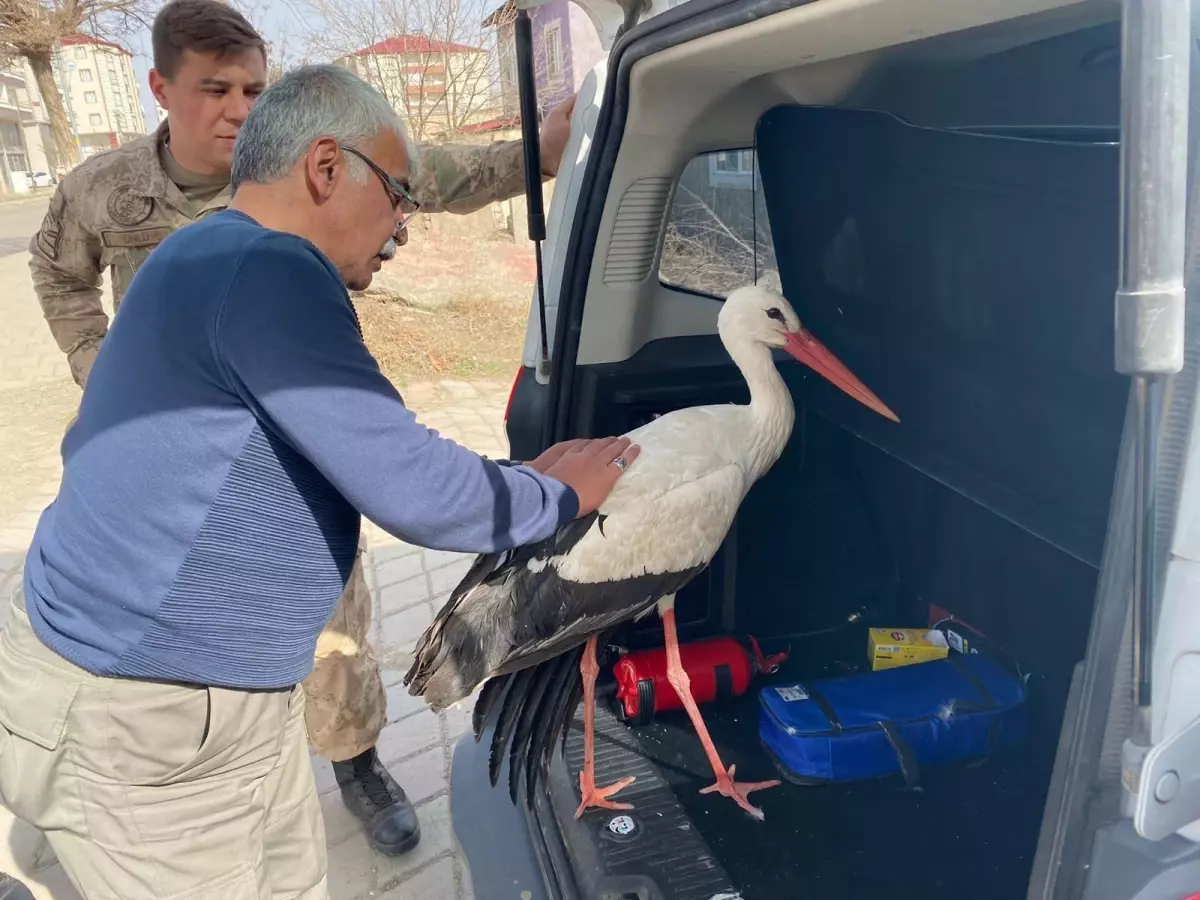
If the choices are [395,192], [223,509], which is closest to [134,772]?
[223,509]

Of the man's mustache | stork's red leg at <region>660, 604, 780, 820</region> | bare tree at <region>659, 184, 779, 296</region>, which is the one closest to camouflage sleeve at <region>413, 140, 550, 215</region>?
bare tree at <region>659, 184, 779, 296</region>

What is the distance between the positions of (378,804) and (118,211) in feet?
6.96

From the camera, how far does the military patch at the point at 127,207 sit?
2.99 m

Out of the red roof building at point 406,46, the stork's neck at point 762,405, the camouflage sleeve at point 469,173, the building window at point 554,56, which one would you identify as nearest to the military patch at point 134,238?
the camouflage sleeve at point 469,173

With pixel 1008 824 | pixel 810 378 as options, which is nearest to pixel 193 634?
pixel 1008 824

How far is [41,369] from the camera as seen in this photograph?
1007 cm

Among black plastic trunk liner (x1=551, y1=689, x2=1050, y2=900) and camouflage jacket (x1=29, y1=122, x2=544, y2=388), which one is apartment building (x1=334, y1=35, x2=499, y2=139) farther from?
black plastic trunk liner (x1=551, y1=689, x2=1050, y2=900)

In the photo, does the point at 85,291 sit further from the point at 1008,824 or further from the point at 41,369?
the point at 41,369

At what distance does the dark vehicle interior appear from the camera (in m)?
Answer: 2.09

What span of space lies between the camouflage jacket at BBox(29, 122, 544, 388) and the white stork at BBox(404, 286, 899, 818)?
3.56ft

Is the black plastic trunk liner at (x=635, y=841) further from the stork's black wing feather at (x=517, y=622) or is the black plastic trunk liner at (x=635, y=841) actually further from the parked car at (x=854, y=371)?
the stork's black wing feather at (x=517, y=622)

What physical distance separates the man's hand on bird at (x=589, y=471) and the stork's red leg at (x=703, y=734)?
34.0 inches

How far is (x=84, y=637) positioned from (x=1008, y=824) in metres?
2.24

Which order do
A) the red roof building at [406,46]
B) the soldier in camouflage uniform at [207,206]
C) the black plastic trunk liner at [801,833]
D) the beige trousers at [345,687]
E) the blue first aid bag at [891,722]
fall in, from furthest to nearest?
1. the red roof building at [406,46]
2. the beige trousers at [345,687]
3. the soldier in camouflage uniform at [207,206]
4. the blue first aid bag at [891,722]
5. the black plastic trunk liner at [801,833]
